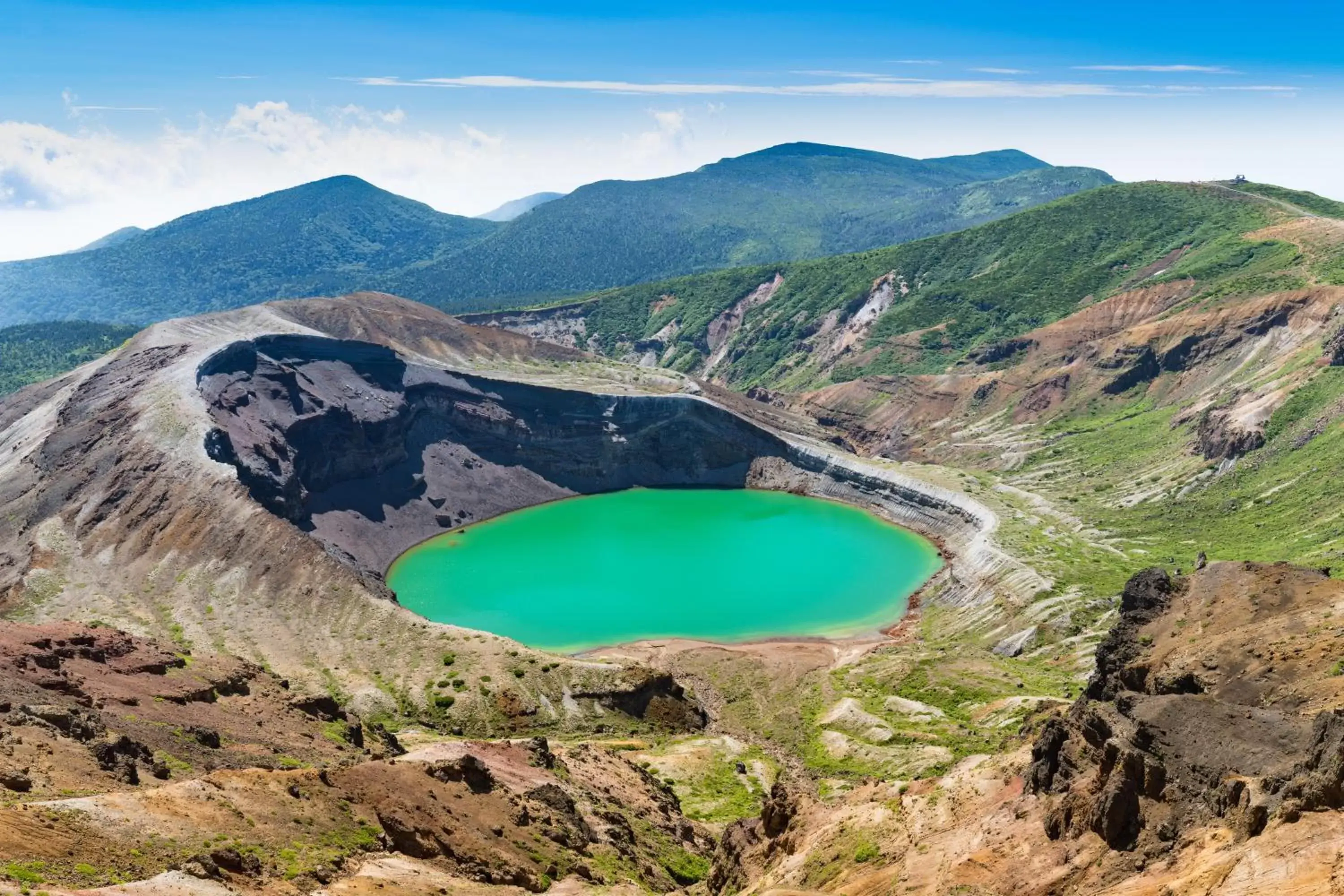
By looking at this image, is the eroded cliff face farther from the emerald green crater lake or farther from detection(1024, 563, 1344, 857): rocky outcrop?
the emerald green crater lake

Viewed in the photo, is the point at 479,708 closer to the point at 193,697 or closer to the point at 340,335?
the point at 193,697

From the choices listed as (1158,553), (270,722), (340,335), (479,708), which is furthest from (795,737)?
(340,335)

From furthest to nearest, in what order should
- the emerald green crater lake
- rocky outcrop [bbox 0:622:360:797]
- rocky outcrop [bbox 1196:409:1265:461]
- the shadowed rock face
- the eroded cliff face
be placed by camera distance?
the shadowed rock face < rocky outcrop [bbox 1196:409:1265:461] < the emerald green crater lake < rocky outcrop [bbox 0:622:360:797] < the eroded cliff face

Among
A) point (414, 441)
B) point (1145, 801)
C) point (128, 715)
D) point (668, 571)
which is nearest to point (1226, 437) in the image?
point (668, 571)

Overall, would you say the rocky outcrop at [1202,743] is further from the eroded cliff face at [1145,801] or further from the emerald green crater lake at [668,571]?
the emerald green crater lake at [668,571]

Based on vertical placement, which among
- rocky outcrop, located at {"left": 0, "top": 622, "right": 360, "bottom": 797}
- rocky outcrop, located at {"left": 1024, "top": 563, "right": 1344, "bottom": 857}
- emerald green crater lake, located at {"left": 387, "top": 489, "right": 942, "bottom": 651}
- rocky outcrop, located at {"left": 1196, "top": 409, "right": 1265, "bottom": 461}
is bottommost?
emerald green crater lake, located at {"left": 387, "top": 489, "right": 942, "bottom": 651}

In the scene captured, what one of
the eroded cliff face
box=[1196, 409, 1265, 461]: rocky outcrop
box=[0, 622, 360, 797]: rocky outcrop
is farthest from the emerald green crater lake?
the eroded cliff face

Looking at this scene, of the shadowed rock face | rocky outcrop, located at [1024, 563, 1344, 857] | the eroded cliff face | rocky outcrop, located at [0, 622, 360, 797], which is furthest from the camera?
the shadowed rock face
